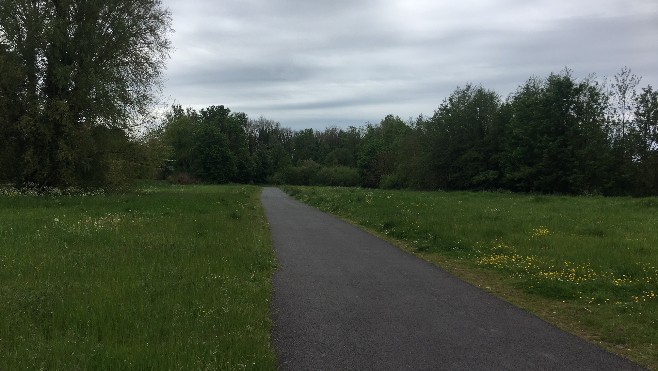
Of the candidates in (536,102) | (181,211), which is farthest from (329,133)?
(181,211)

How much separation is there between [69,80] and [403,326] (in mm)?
24819

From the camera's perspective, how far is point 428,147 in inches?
2117

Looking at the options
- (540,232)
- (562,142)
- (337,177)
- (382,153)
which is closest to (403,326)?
(540,232)

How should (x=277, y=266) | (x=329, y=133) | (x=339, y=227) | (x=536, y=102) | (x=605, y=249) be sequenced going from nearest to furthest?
(x=277, y=266)
(x=605, y=249)
(x=339, y=227)
(x=536, y=102)
(x=329, y=133)

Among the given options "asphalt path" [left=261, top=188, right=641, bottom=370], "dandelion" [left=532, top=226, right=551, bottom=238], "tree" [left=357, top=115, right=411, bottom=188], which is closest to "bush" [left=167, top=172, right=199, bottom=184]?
"tree" [left=357, top=115, right=411, bottom=188]

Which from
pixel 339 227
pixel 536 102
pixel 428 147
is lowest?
pixel 339 227

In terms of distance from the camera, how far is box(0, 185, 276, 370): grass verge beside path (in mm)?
4371

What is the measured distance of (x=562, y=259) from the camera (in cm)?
951

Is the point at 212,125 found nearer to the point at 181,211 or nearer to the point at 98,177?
the point at 98,177

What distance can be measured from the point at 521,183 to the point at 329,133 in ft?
295

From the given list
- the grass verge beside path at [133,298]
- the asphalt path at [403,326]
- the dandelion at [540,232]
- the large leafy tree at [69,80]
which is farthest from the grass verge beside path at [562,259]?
the large leafy tree at [69,80]

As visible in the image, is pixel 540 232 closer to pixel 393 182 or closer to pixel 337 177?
pixel 393 182

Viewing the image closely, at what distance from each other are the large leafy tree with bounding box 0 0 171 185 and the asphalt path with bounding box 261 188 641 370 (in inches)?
794

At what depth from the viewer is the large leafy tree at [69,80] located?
2373cm
